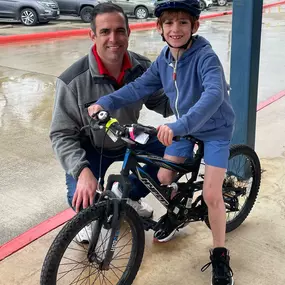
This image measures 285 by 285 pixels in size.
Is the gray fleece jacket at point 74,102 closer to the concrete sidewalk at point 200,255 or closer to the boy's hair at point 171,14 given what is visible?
the boy's hair at point 171,14

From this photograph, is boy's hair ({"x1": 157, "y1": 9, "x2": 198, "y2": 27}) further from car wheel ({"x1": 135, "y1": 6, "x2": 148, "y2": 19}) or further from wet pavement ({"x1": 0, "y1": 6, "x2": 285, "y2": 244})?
car wheel ({"x1": 135, "y1": 6, "x2": 148, "y2": 19})

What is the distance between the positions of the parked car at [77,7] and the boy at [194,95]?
15251mm

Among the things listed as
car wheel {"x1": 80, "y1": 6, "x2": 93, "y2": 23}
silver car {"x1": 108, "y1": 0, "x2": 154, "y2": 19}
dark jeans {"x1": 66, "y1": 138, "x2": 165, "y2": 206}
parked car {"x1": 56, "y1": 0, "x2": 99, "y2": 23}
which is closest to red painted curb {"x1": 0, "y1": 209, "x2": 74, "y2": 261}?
dark jeans {"x1": 66, "y1": 138, "x2": 165, "y2": 206}

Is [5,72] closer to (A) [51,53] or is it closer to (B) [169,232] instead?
(A) [51,53]

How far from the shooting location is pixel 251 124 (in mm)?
3717

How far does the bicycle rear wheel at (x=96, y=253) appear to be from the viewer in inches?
86.6

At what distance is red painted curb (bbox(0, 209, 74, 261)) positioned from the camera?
2.99m

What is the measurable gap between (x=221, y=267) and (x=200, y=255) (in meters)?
0.31

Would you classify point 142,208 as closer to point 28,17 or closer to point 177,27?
point 177,27

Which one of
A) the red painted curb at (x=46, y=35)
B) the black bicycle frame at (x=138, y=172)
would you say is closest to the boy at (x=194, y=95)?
the black bicycle frame at (x=138, y=172)

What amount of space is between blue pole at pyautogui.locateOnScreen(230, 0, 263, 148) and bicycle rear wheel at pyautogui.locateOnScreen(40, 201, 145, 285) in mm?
1551

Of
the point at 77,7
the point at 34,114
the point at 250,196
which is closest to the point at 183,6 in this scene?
the point at 250,196

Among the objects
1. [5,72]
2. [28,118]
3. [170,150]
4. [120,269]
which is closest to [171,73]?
[170,150]

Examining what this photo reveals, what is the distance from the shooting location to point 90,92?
2.86 m
